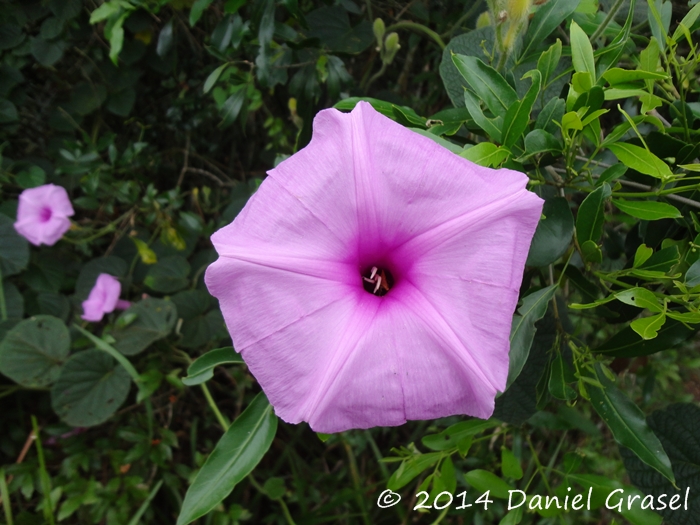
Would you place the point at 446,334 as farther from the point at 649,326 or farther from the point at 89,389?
the point at 89,389

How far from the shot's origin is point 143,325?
5.81 ft

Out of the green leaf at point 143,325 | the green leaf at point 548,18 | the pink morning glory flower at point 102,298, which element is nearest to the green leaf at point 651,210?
the green leaf at point 548,18

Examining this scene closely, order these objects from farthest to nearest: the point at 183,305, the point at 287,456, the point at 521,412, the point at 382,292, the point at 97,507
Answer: the point at 287,456
the point at 183,305
the point at 97,507
the point at 521,412
the point at 382,292

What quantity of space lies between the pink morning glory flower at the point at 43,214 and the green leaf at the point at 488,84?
1720 millimetres

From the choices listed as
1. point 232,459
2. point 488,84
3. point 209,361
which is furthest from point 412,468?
point 488,84

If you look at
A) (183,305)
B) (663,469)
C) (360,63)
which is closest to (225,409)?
(183,305)

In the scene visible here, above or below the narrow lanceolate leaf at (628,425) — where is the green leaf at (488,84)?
above

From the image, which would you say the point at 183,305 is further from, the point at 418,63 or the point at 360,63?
the point at 418,63

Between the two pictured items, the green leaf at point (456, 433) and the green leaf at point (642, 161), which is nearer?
the green leaf at point (642, 161)

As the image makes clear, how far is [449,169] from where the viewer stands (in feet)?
2.30

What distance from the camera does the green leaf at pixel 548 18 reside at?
84 cm

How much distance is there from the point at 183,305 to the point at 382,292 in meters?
1.22

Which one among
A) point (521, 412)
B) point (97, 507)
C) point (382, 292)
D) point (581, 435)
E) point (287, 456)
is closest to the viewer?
point (382, 292)

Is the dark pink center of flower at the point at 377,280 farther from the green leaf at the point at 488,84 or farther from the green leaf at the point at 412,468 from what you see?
the green leaf at the point at 412,468
